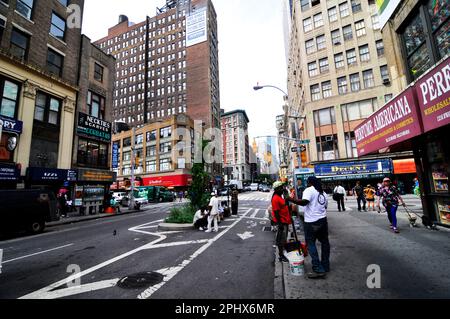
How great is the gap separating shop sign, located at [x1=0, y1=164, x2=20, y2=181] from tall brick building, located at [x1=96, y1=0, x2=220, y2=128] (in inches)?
1922

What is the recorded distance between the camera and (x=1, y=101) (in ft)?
51.2

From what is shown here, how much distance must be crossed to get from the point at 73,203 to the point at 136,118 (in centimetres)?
5888

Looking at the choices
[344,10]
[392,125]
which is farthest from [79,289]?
[344,10]

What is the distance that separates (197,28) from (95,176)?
61310mm

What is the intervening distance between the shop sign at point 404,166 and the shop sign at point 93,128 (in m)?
35.0

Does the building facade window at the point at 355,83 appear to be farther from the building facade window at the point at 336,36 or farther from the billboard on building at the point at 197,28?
the billboard on building at the point at 197,28

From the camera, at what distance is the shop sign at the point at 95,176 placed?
2044 cm

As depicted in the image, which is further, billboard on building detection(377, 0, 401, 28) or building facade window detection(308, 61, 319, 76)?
building facade window detection(308, 61, 319, 76)

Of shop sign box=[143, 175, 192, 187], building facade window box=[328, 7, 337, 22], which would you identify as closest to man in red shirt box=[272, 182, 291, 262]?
building facade window box=[328, 7, 337, 22]

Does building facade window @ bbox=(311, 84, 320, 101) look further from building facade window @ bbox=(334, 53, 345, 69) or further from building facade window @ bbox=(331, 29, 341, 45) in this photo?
building facade window @ bbox=(331, 29, 341, 45)

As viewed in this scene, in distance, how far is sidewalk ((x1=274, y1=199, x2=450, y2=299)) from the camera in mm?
3641

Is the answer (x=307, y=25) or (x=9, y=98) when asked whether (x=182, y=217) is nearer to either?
(x=9, y=98)

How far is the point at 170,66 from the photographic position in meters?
70.2

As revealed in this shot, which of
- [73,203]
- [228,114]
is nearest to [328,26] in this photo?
[73,203]
